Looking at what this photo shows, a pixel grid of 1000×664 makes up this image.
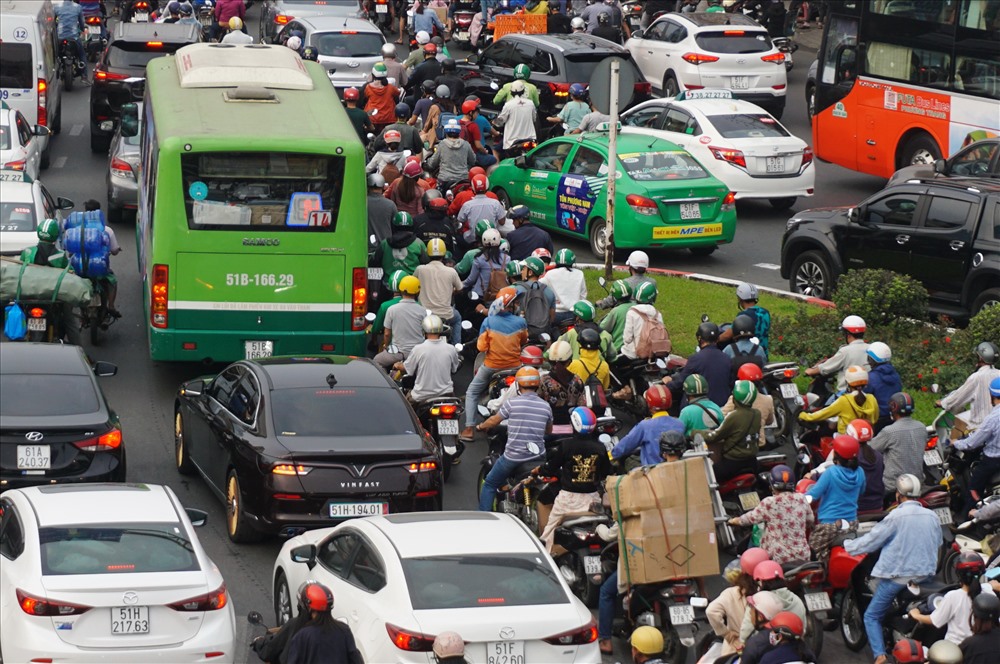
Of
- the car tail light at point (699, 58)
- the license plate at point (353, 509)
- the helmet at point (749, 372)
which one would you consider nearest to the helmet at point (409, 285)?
the helmet at point (749, 372)

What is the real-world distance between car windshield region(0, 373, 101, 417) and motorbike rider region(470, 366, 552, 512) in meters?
3.26

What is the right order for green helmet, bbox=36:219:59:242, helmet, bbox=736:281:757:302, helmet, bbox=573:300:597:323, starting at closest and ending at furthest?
helmet, bbox=573:300:597:323, helmet, bbox=736:281:757:302, green helmet, bbox=36:219:59:242

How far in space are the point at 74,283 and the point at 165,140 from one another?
170 cm

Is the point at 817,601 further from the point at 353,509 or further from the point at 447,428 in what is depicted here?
the point at 447,428

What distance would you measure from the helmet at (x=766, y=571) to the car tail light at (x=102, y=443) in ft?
18.3

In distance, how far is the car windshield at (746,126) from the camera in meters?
24.9

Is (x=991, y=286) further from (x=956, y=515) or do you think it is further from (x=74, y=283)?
(x=74, y=283)

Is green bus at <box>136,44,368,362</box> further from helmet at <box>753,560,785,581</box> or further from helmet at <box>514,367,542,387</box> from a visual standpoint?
helmet at <box>753,560,785,581</box>

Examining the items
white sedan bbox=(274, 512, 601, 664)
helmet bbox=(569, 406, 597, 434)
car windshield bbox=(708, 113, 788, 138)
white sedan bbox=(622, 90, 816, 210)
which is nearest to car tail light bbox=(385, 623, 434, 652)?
white sedan bbox=(274, 512, 601, 664)

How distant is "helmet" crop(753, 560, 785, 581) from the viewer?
1054cm

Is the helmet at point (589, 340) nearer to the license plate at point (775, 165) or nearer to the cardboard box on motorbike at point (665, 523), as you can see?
the cardboard box on motorbike at point (665, 523)

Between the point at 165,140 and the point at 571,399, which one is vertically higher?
the point at 165,140

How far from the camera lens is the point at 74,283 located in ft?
55.9

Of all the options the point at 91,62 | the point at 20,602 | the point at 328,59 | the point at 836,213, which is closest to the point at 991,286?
the point at 836,213
